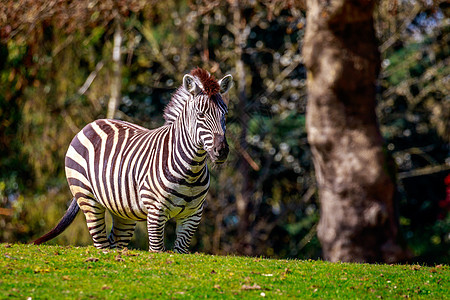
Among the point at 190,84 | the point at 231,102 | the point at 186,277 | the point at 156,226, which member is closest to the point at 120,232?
the point at 156,226

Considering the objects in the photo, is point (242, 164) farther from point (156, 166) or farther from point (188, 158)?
point (188, 158)

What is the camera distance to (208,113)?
9.71 m

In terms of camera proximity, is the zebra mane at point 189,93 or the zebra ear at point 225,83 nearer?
the zebra mane at point 189,93

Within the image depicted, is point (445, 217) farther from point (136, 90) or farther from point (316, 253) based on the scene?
point (136, 90)

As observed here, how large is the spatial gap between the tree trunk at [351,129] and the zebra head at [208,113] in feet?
13.4

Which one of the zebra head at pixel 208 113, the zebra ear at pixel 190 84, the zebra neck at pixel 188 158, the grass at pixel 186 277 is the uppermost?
the zebra ear at pixel 190 84

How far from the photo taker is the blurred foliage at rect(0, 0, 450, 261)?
71.8 ft

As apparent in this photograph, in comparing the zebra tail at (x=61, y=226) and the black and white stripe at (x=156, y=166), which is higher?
the black and white stripe at (x=156, y=166)

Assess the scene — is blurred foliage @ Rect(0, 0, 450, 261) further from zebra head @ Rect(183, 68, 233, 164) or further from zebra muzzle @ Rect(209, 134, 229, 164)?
zebra muzzle @ Rect(209, 134, 229, 164)

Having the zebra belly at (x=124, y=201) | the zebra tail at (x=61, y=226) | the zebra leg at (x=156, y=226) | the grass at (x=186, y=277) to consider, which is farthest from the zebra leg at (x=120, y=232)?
the zebra leg at (x=156, y=226)

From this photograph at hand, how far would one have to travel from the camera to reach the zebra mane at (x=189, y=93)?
32.6ft

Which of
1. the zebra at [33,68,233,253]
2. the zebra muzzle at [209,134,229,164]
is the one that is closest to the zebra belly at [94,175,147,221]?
the zebra at [33,68,233,253]

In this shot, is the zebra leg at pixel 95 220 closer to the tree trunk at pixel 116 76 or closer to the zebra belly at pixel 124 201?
the zebra belly at pixel 124 201

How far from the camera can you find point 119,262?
913cm
